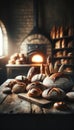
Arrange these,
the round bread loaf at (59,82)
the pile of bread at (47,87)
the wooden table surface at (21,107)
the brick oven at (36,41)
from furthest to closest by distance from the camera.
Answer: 1. the brick oven at (36,41)
2. the round bread loaf at (59,82)
3. the pile of bread at (47,87)
4. the wooden table surface at (21,107)

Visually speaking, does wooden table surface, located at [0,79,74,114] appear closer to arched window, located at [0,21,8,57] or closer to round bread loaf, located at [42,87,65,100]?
round bread loaf, located at [42,87,65,100]

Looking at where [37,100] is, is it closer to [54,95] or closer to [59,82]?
[54,95]

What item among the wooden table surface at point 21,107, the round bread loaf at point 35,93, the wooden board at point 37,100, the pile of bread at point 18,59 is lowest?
the pile of bread at point 18,59

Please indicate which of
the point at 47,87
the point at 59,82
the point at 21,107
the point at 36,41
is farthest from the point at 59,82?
the point at 36,41

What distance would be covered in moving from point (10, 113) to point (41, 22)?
5.62 metres

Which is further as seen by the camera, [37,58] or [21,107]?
[37,58]

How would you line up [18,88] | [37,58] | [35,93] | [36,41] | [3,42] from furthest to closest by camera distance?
1. [3,42]
2. [36,41]
3. [37,58]
4. [18,88]
5. [35,93]

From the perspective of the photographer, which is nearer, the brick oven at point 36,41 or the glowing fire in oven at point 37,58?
the glowing fire in oven at point 37,58

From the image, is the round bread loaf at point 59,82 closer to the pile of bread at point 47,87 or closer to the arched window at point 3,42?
the pile of bread at point 47,87

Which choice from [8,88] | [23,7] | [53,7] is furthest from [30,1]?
[8,88]

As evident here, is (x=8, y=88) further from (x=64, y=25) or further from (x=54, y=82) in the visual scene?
(x=64, y=25)

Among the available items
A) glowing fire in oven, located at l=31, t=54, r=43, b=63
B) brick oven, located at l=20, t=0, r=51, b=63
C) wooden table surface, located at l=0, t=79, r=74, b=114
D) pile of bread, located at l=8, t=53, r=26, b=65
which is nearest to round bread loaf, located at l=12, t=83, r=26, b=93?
wooden table surface, located at l=0, t=79, r=74, b=114

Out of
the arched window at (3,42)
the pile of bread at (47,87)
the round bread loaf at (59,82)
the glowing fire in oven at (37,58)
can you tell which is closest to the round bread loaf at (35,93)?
the pile of bread at (47,87)

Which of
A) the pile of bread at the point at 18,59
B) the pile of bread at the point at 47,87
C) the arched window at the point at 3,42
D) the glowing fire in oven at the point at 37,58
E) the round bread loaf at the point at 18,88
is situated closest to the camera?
the pile of bread at the point at 47,87
